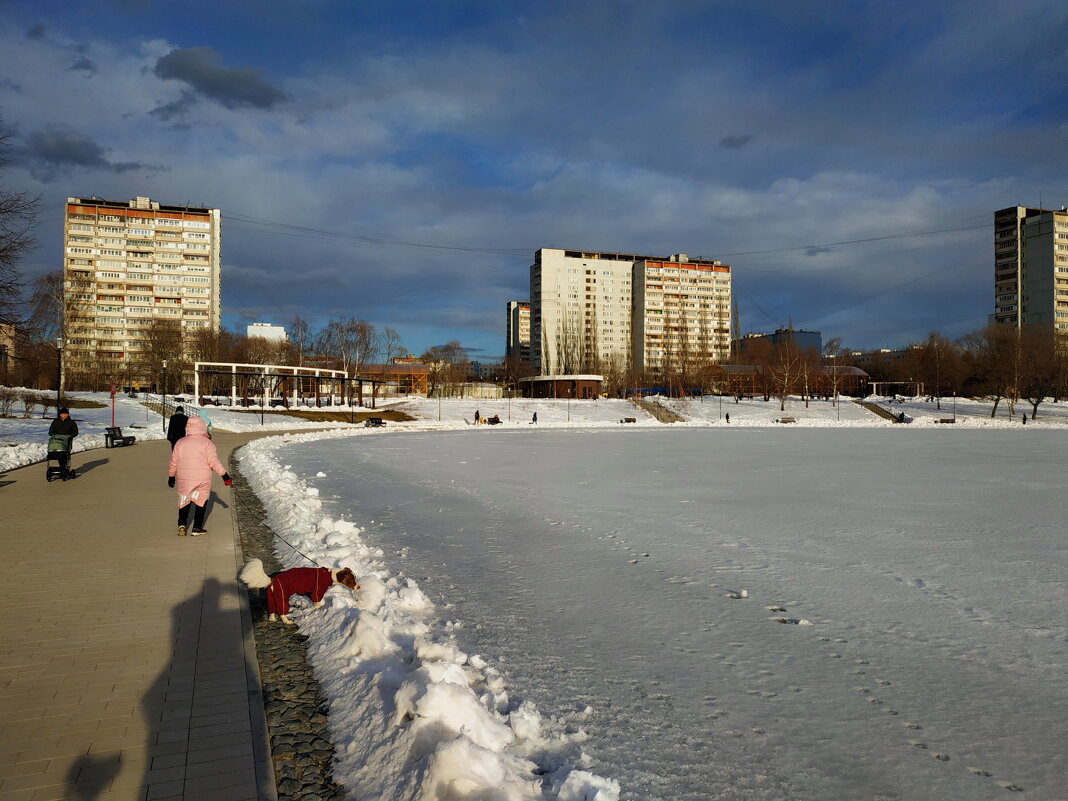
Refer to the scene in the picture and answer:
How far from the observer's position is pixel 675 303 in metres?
126

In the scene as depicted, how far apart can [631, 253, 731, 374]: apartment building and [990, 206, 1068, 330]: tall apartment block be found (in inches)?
1776

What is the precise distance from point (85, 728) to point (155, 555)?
4.37m

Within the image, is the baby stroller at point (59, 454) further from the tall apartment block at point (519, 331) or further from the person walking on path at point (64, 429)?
the tall apartment block at point (519, 331)

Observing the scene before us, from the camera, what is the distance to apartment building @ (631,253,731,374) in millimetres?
124438

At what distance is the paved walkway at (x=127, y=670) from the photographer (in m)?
3.20

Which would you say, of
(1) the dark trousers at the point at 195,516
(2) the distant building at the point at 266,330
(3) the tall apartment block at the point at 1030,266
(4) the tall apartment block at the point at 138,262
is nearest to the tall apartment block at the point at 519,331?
(2) the distant building at the point at 266,330

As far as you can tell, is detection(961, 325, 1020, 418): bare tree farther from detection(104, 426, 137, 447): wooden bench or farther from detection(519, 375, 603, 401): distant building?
detection(104, 426, 137, 447): wooden bench

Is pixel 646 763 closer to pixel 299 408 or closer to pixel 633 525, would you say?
pixel 633 525

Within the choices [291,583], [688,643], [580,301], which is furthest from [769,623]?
[580,301]

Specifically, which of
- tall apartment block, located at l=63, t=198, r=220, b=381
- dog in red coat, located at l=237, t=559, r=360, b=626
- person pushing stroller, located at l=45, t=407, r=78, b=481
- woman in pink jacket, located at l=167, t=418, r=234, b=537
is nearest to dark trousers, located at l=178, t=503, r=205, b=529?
woman in pink jacket, located at l=167, t=418, r=234, b=537

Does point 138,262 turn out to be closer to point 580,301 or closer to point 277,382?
point 277,382

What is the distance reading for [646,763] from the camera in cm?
352

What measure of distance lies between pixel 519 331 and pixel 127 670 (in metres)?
166

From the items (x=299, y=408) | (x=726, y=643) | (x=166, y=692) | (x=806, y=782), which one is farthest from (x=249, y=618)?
(x=299, y=408)
